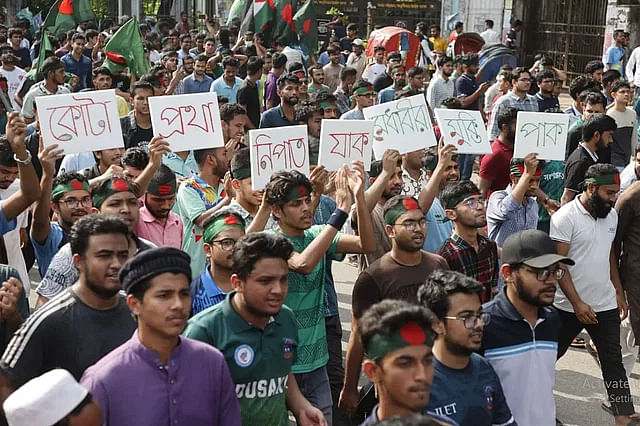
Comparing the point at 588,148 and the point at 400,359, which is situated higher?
the point at 400,359

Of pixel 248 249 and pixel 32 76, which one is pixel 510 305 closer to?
pixel 248 249

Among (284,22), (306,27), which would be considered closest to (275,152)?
(284,22)

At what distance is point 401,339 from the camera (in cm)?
349

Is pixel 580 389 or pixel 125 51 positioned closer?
pixel 580 389

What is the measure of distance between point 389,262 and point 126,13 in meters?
34.4

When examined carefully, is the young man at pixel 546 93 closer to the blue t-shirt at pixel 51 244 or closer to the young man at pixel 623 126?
the young man at pixel 623 126

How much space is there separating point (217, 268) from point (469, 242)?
173 centimetres

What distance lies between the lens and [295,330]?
434 centimetres

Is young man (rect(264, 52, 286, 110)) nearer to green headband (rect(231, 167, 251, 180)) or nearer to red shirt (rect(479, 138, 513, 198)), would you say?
red shirt (rect(479, 138, 513, 198))

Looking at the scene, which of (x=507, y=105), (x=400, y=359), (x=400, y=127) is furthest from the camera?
(x=507, y=105)

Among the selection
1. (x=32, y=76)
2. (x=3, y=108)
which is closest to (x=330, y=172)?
(x=3, y=108)

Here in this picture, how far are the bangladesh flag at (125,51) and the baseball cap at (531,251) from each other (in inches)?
386

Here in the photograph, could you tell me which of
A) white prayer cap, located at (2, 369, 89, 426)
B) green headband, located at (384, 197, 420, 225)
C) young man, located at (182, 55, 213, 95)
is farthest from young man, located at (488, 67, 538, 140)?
white prayer cap, located at (2, 369, 89, 426)

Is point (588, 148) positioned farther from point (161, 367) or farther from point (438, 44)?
point (438, 44)
